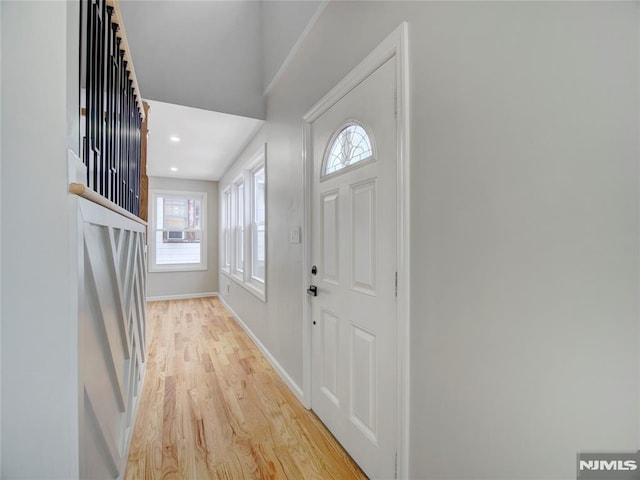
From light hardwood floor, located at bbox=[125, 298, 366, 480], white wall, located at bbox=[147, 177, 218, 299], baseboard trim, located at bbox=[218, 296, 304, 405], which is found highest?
white wall, located at bbox=[147, 177, 218, 299]

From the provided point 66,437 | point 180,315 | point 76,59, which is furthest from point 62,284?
point 180,315

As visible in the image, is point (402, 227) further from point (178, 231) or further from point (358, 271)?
point (178, 231)

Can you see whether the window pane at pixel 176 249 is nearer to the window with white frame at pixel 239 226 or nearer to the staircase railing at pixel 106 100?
the window with white frame at pixel 239 226

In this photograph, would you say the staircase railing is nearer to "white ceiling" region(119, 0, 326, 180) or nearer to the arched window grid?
"white ceiling" region(119, 0, 326, 180)

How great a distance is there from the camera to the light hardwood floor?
154 centimetres

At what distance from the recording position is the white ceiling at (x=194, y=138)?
2.89 meters

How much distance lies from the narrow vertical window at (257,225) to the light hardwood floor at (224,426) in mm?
1031

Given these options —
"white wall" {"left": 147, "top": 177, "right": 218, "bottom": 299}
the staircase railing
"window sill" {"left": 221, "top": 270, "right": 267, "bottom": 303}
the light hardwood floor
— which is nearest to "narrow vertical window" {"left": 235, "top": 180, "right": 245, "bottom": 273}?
"window sill" {"left": 221, "top": 270, "right": 267, "bottom": 303}

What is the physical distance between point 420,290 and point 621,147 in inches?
27.2

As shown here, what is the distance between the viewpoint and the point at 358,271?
152cm

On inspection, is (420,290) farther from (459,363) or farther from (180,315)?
(180,315)

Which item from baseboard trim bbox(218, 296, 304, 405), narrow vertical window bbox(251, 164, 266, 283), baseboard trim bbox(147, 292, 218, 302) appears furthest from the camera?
baseboard trim bbox(147, 292, 218, 302)

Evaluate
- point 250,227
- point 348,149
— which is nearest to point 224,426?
point 348,149

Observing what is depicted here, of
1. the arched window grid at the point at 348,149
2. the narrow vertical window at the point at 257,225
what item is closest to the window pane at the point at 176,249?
the narrow vertical window at the point at 257,225
